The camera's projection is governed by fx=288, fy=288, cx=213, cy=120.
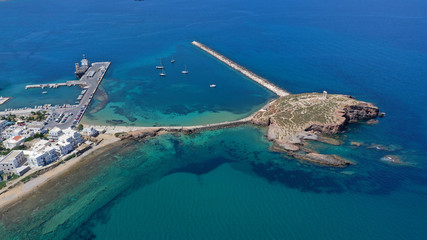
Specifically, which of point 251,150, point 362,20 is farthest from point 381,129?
point 362,20

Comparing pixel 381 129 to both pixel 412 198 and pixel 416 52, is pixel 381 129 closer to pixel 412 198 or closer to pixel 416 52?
pixel 412 198

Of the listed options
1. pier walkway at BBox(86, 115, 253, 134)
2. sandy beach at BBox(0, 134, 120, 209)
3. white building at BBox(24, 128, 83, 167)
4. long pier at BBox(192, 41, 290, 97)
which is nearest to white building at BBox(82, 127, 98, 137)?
white building at BBox(24, 128, 83, 167)

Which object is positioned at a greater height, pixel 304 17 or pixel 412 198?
pixel 304 17

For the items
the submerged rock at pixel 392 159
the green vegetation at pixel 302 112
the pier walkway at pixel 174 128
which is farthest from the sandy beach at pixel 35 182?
the submerged rock at pixel 392 159

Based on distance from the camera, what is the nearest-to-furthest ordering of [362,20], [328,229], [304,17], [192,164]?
1. [328,229]
2. [192,164]
3. [362,20]
4. [304,17]

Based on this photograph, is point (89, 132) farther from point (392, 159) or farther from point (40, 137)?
point (392, 159)
